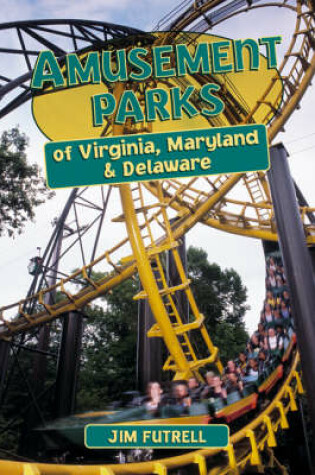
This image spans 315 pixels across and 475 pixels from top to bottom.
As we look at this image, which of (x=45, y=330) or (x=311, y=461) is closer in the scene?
(x=311, y=461)

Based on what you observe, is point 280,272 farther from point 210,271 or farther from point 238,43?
point 210,271

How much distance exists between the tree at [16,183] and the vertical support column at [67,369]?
189cm

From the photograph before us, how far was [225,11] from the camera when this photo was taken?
580 centimetres

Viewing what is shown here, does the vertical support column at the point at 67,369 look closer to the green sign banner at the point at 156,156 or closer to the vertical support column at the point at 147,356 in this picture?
the vertical support column at the point at 147,356

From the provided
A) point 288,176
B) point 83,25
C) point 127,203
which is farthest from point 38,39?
point 288,176

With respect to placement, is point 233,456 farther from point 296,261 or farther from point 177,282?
point 177,282

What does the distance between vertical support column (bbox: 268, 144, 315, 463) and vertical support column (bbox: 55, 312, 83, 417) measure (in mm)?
3349

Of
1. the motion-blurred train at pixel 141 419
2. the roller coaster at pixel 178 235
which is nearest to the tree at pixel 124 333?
the roller coaster at pixel 178 235

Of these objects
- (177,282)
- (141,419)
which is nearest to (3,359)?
(177,282)

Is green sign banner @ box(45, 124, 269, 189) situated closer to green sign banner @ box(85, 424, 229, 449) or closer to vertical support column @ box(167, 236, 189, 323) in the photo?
green sign banner @ box(85, 424, 229, 449)

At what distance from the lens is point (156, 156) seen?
2494 mm

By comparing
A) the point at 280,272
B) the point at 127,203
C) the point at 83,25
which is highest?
the point at 83,25

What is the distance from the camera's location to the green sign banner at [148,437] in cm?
212

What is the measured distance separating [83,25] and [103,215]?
3.40 m
